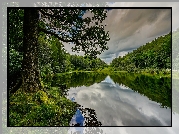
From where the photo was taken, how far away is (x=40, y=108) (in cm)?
457

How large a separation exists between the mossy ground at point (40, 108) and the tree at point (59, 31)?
0.17m

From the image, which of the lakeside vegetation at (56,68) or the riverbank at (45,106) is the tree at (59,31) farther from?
the riverbank at (45,106)

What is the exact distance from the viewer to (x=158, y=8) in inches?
182

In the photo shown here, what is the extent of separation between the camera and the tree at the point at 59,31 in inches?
186

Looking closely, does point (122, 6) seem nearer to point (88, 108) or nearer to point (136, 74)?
point (136, 74)

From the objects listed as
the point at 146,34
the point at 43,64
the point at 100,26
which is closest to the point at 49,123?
the point at 43,64

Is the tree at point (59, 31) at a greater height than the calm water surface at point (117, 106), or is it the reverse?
the tree at point (59, 31)

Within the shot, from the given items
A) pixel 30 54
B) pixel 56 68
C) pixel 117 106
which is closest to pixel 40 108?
pixel 56 68

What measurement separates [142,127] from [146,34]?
4.84 ft

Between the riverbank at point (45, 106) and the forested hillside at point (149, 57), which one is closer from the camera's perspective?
the riverbank at point (45, 106)

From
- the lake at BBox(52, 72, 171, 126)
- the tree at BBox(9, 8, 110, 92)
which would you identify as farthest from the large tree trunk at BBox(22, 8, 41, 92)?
the lake at BBox(52, 72, 171, 126)

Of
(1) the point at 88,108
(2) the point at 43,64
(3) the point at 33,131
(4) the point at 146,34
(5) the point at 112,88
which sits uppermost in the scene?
(4) the point at 146,34

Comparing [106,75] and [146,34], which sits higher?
[146,34]

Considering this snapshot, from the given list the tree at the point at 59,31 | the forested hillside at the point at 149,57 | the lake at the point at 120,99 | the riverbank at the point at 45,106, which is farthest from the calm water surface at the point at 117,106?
the tree at the point at 59,31
